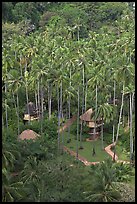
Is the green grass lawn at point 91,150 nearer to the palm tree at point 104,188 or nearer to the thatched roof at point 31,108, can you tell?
the thatched roof at point 31,108

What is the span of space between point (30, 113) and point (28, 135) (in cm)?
758

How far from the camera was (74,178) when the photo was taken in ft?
109

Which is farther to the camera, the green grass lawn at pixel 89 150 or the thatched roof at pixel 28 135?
the thatched roof at pixel 28 135

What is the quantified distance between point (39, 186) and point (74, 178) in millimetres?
3298

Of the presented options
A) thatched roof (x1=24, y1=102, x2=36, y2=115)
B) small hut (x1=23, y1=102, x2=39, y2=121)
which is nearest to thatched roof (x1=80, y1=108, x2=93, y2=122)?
small hut (x1=23, y1=102, x2=39, y2=121)

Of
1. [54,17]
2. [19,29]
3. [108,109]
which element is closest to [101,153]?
[108,109]

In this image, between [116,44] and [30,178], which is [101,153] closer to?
[30,178]

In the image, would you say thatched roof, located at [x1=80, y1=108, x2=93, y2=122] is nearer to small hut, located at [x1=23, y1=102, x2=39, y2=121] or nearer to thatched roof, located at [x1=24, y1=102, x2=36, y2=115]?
small hut, located at [x1=23, y1=102, x2=39, y2=121]

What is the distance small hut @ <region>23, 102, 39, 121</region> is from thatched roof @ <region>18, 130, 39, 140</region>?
6323 mm

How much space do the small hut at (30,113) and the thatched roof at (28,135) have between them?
20.7 feet

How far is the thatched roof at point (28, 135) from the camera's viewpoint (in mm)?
45250

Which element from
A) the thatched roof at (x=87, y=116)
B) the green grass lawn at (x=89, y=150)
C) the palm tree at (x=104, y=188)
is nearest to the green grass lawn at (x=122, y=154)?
the green grass lawn at (x=89, y=150)

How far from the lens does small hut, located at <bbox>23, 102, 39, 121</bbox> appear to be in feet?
172

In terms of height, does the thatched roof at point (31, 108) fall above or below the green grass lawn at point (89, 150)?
above
